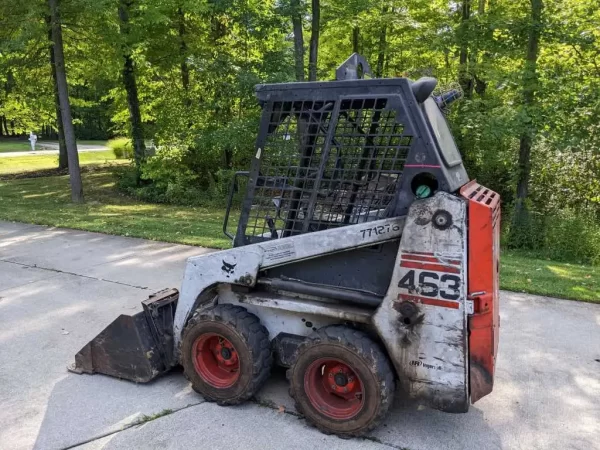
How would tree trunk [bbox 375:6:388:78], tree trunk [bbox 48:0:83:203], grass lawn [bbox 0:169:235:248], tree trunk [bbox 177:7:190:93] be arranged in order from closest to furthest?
grass lawn [bbox 0:169:235:248]
tree trunk [bbox 48:0:83:203]
tree trunk [bbox 177:7:190:93]
tree trunk [bbox 375:6:388:78]

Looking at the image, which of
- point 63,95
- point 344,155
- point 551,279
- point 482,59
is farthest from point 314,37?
point 344,155

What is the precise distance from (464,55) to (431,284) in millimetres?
11434

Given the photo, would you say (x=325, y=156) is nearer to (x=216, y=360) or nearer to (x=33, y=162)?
(x=216, y=360)

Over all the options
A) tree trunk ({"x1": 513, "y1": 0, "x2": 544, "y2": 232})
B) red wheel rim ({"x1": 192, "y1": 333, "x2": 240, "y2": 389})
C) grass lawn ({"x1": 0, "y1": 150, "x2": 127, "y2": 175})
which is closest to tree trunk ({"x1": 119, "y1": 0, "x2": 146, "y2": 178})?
grass lawn ({"x1": 0, "y1": 150, "x2": 127, "y2": 175})

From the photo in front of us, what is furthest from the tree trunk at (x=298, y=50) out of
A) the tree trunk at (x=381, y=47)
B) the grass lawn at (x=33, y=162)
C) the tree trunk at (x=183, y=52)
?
the grass lawn at (x=33, y=162)

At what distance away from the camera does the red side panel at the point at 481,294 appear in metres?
2.90

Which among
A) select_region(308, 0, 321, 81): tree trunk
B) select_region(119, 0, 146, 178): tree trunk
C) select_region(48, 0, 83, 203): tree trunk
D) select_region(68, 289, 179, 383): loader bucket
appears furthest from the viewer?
select_region(119, 0, 146, 178): tree trunk

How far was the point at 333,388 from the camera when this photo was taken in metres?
3.34

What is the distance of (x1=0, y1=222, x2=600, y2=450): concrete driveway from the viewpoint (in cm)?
321

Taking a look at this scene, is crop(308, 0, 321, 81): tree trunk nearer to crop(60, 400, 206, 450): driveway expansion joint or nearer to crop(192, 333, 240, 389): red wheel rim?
crop(192, 333, 240, 389): red wheel rim

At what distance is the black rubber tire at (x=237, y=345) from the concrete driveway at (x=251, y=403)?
115mm

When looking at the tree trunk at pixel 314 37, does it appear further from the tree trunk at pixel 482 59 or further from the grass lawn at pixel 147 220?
the grass lawn at pixel 147 220

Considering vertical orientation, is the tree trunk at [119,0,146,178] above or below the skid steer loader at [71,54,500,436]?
above

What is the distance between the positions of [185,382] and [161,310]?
0.59 meters
